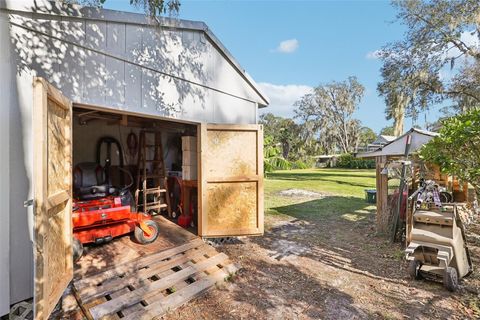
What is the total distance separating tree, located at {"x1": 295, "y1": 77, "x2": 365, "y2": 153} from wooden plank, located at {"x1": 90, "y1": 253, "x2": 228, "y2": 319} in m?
33.3

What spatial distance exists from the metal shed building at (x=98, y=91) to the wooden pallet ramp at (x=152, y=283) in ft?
1.96

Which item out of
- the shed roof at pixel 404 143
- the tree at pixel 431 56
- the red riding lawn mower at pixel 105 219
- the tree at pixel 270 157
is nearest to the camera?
the red riding lawn mower at pixel 105 219

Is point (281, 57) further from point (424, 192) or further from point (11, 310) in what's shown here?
point (11, 310)

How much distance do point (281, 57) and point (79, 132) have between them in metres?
14.8

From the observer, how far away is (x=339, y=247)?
5070mm

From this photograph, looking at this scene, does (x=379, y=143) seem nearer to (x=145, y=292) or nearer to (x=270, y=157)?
(x=270, y=157)

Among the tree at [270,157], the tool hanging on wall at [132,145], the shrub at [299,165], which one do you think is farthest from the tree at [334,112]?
the tool hanging on wall at [132,145]

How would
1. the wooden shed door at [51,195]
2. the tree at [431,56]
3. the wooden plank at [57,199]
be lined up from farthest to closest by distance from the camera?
the tree at [431,56]
the wooden plank at [57,199]
the wooden shed door at [51,195]

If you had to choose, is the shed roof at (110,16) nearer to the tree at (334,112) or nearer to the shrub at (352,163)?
the shrub at (352,163)

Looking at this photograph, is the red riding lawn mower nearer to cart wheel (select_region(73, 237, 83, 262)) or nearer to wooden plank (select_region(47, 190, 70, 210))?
cart wheel (select_region(73, 237, 83, 262))

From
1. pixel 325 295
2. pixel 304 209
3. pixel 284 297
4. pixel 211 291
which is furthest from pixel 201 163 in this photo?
pixel 304 209

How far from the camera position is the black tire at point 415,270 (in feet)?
11.8

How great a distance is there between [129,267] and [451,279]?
13.1ft

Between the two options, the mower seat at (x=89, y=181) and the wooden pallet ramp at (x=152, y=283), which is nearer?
the wooden pallet ramp at (x=152, y=283)
